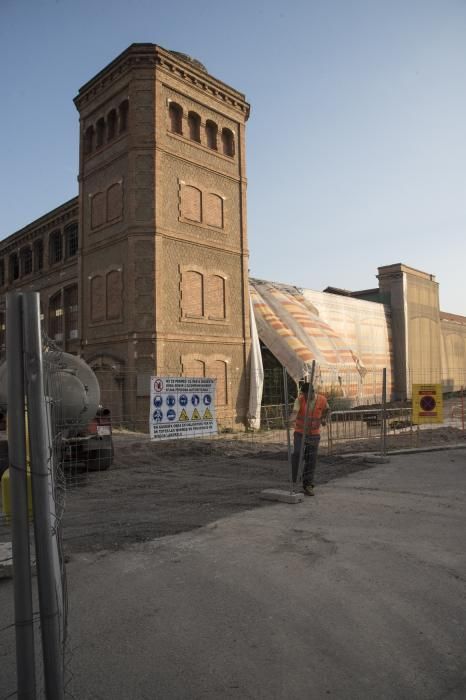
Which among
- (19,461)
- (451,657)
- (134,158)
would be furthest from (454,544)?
(134,158)

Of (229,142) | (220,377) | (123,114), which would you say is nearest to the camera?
(123,114)

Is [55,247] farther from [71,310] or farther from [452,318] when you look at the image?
[452,318]

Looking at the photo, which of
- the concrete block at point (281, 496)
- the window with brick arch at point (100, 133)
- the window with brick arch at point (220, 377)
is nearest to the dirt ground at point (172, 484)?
the concrete block at point (281, 496)

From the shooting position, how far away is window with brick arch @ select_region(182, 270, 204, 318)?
70.6ft

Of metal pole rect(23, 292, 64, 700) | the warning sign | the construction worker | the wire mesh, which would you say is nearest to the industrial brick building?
the wire mesh

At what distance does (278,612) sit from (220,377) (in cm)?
1856

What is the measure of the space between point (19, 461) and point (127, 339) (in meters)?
18.5

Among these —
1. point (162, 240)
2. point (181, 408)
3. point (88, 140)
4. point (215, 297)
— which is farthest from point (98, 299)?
point (181, 408)

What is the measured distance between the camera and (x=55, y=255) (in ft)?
98.2

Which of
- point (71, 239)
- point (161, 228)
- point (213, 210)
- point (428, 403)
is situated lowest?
point (428, 403)

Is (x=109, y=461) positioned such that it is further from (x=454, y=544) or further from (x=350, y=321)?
(x=350, y=321)

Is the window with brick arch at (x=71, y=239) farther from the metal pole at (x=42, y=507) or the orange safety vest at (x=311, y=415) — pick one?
the metal pole at (x=42, y=507)

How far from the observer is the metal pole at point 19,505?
2082 millimetres

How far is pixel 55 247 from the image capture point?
3017 cm
